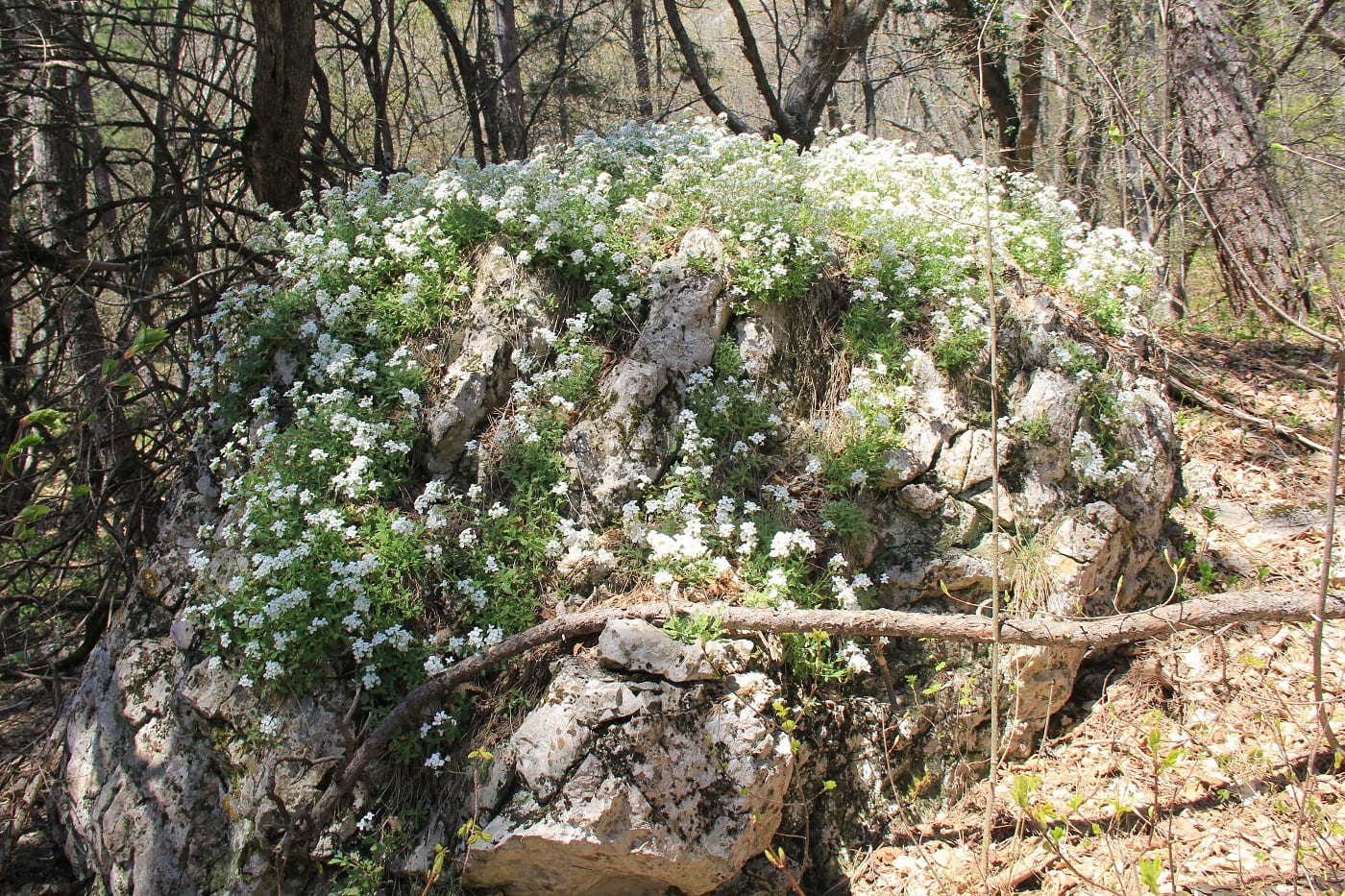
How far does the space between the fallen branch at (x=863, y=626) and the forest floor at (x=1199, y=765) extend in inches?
9.0

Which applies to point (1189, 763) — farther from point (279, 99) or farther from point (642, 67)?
point (642, 67)

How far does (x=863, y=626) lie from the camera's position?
11.8ft

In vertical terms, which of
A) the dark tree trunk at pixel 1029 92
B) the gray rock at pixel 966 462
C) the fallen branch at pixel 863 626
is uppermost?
the dark tree trunk at pixel 1029 92

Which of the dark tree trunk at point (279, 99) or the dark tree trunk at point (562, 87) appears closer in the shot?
the dark tree trunk at point (279, 99)

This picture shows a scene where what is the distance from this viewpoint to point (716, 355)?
453cm

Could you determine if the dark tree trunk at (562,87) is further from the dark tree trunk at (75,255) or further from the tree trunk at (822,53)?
the dark tree trunk at (75,255)

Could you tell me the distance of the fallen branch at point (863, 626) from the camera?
3430mm

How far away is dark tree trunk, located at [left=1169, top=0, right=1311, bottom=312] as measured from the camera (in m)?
6.46

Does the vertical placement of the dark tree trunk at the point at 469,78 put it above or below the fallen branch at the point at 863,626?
above

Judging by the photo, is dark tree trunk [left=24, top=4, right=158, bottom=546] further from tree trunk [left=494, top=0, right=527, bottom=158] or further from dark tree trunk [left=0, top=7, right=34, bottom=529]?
tree trunk [left=494, top=0, right=527, bottom=158]

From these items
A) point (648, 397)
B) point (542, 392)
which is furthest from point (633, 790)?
point (542, 392)

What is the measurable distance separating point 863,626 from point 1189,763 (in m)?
1.76

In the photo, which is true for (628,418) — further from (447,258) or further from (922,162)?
(922,162)

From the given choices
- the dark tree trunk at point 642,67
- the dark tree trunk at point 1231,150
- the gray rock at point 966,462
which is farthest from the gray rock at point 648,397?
the dark tree trunk at point 642,67
